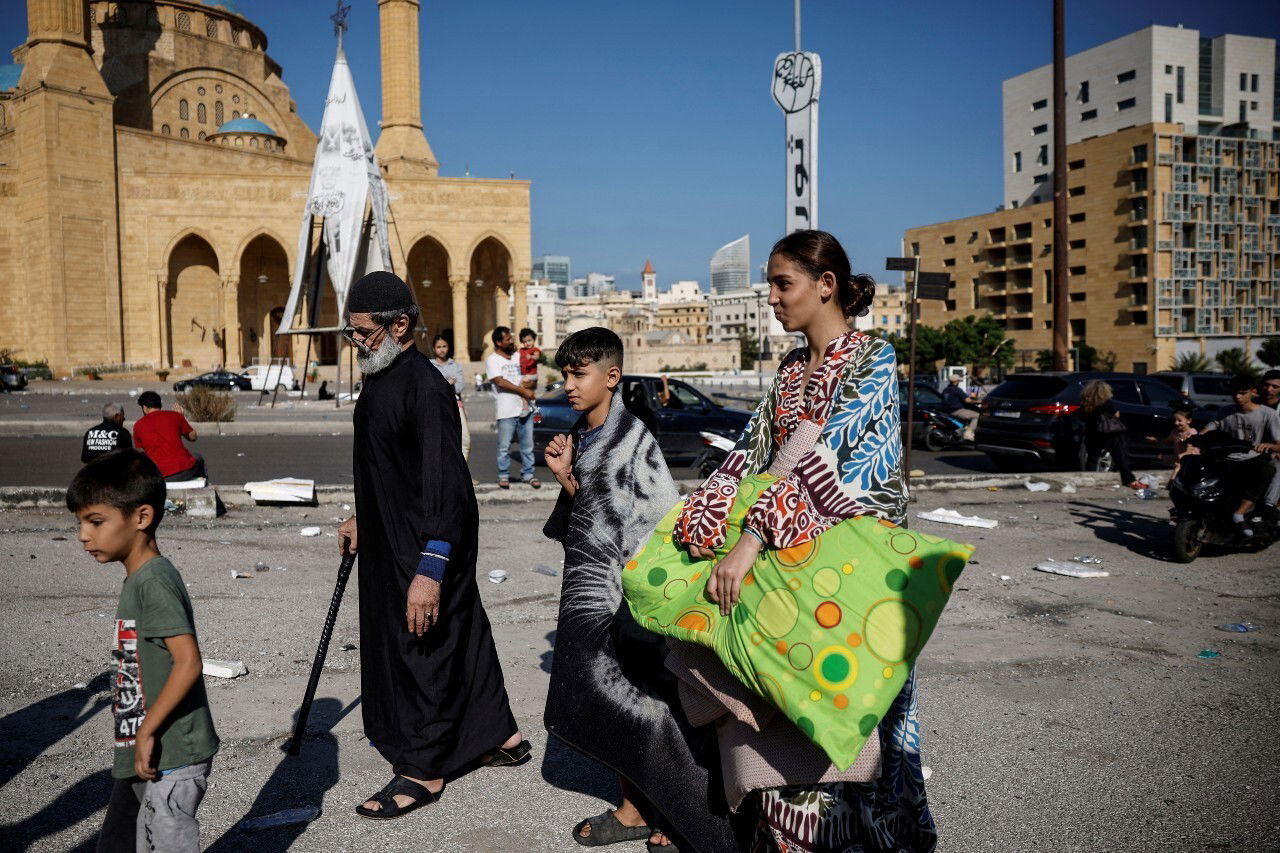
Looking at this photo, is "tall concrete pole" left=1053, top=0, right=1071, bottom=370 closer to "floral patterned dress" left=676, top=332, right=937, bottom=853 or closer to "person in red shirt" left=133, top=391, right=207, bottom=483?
"person in red shirt" left=133, top=391, right=207, bottom=483

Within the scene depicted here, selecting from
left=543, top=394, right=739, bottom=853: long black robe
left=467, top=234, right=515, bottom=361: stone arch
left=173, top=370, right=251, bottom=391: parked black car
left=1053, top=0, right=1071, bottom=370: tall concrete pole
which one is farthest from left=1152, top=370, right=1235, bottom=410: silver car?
left=467, top=234, right=515, bottom=361: stone arch

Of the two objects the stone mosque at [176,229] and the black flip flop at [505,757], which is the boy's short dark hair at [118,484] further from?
the stone mosque at [176,229]

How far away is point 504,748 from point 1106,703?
2698 mm

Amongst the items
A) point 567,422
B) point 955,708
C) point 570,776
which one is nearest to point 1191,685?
point 955,708

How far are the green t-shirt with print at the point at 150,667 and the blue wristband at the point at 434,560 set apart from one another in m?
0.81

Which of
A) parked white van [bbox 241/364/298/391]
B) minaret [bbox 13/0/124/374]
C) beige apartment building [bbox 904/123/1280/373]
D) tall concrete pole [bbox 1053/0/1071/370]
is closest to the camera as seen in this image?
tall concrete pole [bbox 1053/0/1071/370]

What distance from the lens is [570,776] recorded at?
3543 millimetres

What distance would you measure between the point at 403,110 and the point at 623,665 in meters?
52.2

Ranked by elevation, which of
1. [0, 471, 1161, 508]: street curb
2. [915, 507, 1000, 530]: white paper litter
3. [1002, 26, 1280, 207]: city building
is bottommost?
[915, 507, 1000, 530]: white paper litter

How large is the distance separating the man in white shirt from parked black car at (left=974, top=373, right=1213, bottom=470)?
269 inches

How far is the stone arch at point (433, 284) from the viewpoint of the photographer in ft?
177

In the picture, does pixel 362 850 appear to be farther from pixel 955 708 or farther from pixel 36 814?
pixel 955 708

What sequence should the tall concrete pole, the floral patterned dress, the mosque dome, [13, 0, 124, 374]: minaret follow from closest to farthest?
the floral patterned dress < the tall concrete pole < [13, 0, 124, 374]: minaret < the mosque dome

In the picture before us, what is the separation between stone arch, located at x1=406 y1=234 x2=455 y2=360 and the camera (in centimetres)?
5391
